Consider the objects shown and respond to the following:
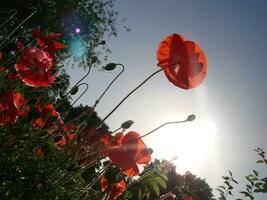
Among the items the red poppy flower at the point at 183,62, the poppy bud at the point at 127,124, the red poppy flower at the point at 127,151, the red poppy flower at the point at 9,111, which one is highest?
the red poppy flower at the point at 183,62

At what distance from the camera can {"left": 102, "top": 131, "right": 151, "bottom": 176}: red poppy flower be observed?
194 cm

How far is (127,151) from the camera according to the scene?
6.88ft

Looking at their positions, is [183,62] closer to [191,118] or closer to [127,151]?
[191,118]

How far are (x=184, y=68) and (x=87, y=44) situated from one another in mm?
23302

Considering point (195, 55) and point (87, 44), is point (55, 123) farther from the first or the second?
point (87, 44)

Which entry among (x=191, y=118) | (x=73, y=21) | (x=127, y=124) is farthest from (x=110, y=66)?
(x=73, y=21)

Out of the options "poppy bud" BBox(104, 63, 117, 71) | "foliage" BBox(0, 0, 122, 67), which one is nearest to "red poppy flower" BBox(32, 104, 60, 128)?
"poppy bud" BBox(104, 63, 117, 71)

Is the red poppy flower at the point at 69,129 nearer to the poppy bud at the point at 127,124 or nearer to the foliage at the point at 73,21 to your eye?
the poppy bud at the point at 127,124

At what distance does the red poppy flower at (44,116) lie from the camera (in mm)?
2444

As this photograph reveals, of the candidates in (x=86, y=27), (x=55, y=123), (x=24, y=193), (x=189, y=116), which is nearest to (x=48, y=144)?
(x=55, y=123)

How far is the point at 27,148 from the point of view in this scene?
186 centimetres

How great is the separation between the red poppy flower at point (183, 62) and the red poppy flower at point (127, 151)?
432mm

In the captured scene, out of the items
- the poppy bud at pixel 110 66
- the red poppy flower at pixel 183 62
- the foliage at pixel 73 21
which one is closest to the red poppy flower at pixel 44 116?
the poppy bud at pixel 110 66

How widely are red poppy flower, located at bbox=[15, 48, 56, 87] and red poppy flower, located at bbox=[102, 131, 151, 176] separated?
0.63 meters
